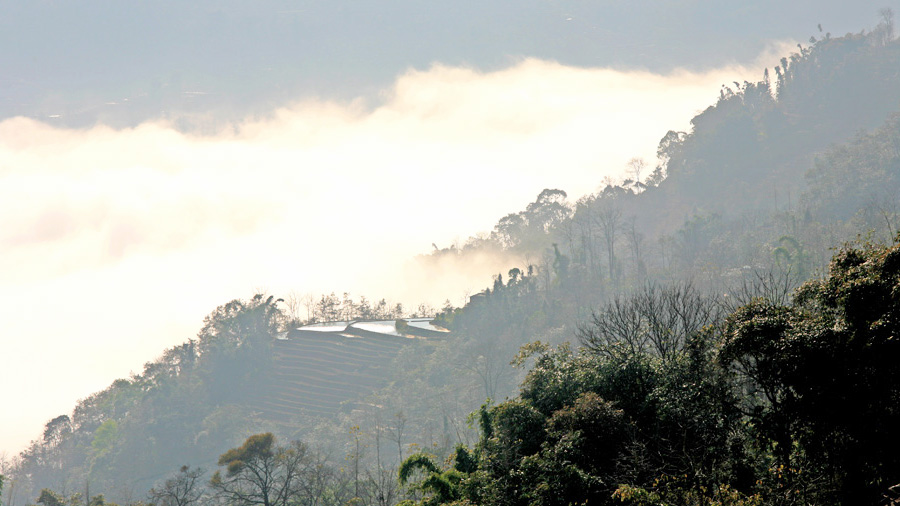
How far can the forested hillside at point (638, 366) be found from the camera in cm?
1510

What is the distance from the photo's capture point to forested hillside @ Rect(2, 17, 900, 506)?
15102 mm

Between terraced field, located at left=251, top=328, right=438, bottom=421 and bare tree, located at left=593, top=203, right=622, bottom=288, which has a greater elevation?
bare tree, located at left=593, top=203, right=622, bottom=288

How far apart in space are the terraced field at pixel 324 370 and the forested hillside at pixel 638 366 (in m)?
1.23

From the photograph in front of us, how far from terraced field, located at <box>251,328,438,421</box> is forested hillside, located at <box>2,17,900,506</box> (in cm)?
123

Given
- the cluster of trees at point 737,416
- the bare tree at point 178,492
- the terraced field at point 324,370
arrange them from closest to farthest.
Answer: the cluster of trees at point 737,416, the bare tree at point 178,492, the terraced field at point 324,370

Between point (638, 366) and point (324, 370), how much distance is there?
81719mm

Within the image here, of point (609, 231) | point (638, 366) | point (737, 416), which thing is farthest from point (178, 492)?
point (609, 231)

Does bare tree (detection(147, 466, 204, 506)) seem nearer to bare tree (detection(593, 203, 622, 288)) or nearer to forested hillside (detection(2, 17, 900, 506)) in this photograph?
forested hillside (detection(2, 17, 900, 506))

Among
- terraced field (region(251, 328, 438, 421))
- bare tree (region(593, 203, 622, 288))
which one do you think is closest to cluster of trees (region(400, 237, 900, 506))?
terraced field (region(251, 328, 438, 421))

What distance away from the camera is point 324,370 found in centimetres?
9819

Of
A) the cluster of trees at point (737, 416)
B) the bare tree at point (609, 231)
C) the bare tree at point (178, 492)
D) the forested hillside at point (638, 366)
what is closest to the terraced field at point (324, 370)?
the forested hillside at point (638, 366)

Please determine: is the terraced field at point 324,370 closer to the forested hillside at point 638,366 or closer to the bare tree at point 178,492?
the forested hillside at point 638,366

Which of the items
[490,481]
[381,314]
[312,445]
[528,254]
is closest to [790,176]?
[528,254]

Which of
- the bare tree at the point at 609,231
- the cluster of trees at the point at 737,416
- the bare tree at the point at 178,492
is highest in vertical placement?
the bare tree at the point at 609,231
